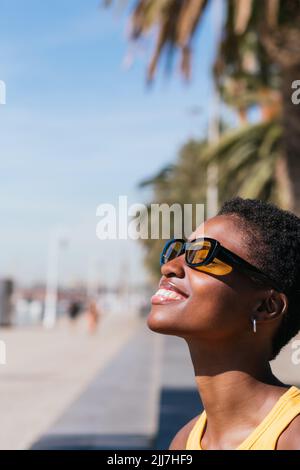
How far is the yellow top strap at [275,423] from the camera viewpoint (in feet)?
5.01

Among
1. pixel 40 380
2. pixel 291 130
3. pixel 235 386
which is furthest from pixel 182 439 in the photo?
pixel 40 380

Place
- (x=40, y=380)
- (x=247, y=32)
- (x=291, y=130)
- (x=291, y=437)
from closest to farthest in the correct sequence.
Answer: (x=291, y=437) → (x=291, y=130) → (x=247, y=32) → (x=40, y=380)

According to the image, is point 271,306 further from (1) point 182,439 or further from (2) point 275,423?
(1) point 182,439

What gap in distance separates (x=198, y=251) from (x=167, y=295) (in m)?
0.13

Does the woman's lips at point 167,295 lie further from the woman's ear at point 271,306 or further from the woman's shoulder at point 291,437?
the woman's shoulder at point 291,437

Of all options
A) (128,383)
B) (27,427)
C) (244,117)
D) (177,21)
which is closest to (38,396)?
(128,383)

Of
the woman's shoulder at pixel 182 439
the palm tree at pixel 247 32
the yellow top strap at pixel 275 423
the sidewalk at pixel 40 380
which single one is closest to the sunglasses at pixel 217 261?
the yellow top strap at pixel 275 423

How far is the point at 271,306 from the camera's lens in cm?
167

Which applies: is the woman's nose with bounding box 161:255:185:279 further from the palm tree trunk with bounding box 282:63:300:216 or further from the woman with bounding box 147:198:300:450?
the palm tree trunk with bounding box 282:63:300:216

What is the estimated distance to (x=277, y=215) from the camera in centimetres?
174

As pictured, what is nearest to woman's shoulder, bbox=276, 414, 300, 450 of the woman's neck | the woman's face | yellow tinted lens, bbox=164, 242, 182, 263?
the woman's neck

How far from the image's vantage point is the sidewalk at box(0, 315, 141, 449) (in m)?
8.09

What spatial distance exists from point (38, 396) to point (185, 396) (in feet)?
9.30

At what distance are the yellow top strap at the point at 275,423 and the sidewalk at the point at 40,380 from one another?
5.58 meters
